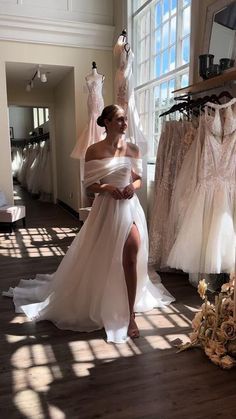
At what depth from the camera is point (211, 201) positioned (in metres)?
2.86

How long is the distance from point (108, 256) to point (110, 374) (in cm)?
78

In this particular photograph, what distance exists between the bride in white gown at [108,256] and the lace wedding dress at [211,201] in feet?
1.75

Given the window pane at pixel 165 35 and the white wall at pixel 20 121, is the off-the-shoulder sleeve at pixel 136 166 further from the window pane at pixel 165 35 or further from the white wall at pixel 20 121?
the white wall at pixel 20 121

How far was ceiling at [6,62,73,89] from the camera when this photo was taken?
560 centimetres

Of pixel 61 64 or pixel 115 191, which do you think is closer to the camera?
pixel 115 191

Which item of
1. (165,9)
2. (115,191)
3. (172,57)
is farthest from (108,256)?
(165,9)

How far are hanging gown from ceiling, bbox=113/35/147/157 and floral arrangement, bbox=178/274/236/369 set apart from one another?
6.87 feet

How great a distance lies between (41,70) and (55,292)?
4.52m

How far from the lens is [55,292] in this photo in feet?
8.64

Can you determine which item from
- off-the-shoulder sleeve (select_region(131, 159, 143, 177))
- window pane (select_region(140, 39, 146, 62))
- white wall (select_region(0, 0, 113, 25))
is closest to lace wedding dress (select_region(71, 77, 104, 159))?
A: window pane (select_region(140, 39, 146, 62))

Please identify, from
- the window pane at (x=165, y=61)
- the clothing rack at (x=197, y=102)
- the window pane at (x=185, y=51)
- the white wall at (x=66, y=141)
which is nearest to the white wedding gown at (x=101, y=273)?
the clothing rack at (x=197, y=102)

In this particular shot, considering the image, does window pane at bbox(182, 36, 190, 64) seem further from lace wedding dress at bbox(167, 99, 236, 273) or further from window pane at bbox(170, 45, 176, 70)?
lace wedding dress at bbox(167, 99, 236, 273)

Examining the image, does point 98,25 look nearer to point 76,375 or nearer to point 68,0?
point 68,0

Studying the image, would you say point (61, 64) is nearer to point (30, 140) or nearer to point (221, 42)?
point (221, 42)
